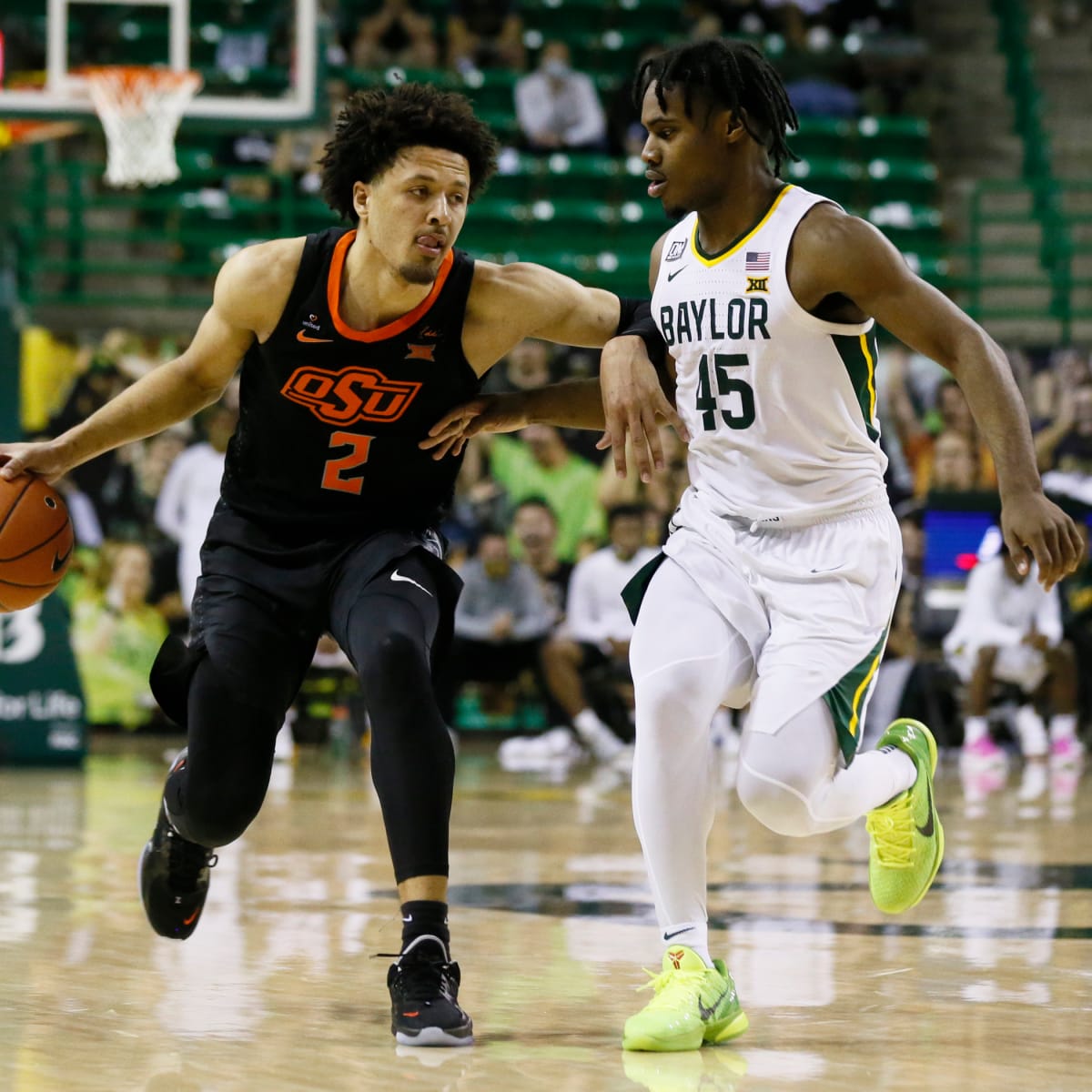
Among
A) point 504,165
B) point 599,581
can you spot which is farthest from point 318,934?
point 504,165

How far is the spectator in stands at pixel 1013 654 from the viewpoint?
12219mm

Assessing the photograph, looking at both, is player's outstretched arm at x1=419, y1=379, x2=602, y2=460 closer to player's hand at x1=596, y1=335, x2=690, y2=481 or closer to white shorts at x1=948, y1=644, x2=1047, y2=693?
player's hand at x1=596, y1=335, x2=690, y2=481

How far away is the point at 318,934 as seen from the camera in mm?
5105

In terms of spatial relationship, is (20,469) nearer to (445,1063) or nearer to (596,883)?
(445,1063)

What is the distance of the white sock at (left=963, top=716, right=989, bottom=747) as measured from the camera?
12.1 meters

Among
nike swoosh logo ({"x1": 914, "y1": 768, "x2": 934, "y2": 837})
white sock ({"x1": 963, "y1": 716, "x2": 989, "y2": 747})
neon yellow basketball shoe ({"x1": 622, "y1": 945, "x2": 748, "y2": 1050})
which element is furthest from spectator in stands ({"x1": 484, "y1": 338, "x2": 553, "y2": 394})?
neon yellow basketball shoe ({"x1": 622, "y1": 945, "x2": 748, "y2": 1050})

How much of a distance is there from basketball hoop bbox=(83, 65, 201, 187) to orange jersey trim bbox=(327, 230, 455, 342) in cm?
618

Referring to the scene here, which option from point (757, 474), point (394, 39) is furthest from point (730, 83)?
point (394, 39)

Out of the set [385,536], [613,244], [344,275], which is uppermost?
[613,244]

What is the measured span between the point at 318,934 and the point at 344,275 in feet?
6.09

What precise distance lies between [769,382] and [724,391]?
10 centimetres

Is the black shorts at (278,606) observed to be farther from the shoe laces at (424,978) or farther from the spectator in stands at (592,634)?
the spectator in stands at (592,634)

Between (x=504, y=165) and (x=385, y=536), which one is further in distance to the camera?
(x=504, y=165)

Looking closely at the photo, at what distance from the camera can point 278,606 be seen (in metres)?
4.33
